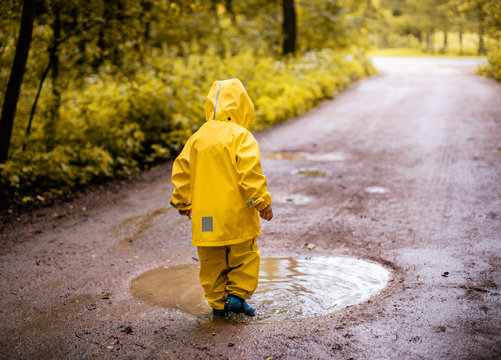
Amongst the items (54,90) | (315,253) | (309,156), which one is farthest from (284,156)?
(315,253)

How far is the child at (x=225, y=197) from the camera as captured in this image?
155 inches

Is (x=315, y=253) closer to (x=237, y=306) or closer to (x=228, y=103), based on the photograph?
(x=237, y=306)

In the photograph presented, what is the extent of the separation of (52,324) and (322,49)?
23.3m

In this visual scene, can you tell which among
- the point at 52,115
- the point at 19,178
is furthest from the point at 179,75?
the point at 19,178

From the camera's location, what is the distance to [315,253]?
5.57m

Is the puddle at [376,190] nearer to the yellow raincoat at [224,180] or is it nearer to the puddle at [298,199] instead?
the puddle at [298,199]

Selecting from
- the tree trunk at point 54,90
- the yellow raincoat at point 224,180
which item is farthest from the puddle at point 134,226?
the tree trunk at point 54,90

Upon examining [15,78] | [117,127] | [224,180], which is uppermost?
[15,78]

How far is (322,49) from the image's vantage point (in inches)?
1003

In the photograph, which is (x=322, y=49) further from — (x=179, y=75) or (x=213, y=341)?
(x=213, y=341)

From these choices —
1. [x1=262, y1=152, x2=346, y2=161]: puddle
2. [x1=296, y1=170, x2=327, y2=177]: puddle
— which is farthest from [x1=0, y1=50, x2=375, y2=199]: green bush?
Result: [x1=296, y1=170, x2=327, y2=177]: puddle

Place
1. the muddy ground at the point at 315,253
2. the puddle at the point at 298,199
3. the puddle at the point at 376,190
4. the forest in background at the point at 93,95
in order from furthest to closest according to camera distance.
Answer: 1. the forest in background at the point at 93,95
2. the puddle at the point at 376,190
3. the puddle at the point at 298,199
4. the muddy ground at the point at 315,253

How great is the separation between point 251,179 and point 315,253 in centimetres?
198

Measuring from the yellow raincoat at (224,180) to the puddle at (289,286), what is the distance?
0.74 m
